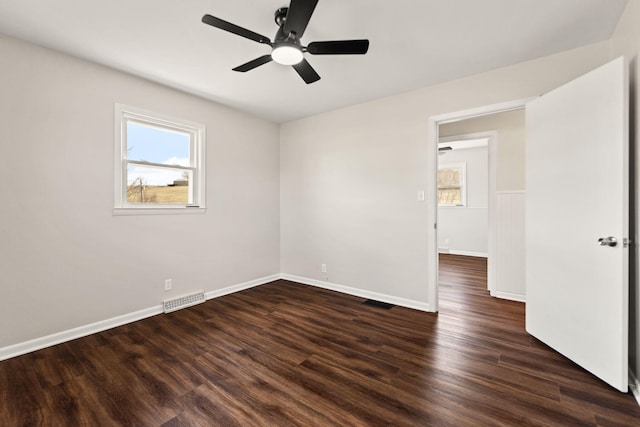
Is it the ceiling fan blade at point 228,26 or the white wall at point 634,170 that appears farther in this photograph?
the white wall at point 634,170

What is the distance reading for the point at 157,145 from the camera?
123 inches

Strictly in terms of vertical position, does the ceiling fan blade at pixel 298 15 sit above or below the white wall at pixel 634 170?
above

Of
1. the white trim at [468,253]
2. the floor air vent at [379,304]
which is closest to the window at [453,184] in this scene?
the white trim at [468,253]

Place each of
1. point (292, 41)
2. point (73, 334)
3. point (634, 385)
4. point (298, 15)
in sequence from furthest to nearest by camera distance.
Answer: point (73, 334), point (292, 41), point (634, 385), point (298, 15)

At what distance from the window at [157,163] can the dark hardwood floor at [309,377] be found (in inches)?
50.8

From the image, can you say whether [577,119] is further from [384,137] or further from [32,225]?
[32,225]

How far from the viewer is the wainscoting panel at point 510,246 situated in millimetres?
3441

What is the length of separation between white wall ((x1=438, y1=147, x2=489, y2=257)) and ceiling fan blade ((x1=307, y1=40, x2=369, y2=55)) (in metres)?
5.95

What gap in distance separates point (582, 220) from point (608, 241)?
0.23m

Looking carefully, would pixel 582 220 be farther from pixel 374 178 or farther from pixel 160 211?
pixel 160 211

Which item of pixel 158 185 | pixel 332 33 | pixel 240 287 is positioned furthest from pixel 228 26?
pixel 240 287

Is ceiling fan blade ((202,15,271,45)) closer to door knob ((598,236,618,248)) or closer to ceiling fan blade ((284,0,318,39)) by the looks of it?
ceiling fan blade ((284,0,318,39))

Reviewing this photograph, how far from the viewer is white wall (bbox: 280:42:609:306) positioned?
269 cm

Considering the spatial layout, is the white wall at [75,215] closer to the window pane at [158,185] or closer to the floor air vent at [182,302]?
the floor air vent at [182,302]
